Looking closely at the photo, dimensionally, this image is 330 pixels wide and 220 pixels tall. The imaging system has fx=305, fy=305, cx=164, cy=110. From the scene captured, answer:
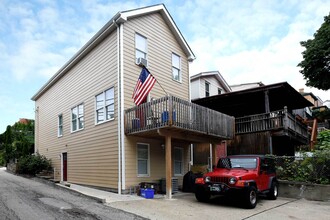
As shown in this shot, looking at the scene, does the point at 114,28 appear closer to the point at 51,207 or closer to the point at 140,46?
the point at 140,46

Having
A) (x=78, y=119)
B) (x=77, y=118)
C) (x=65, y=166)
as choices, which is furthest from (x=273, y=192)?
(x=65, y=166)

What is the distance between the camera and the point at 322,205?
37.2ft

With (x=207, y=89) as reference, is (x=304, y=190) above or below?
below

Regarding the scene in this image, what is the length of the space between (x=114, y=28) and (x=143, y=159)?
6.22 meters

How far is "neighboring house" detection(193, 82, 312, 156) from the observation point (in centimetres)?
1689

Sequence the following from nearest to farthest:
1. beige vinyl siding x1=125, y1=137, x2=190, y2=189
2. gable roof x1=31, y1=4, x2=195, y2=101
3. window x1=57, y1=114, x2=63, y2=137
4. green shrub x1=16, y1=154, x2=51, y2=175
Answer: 1. beige vinyl siding x1=125, y1=137, x2=190, y2=189
2. gable roof x1=31, y1=4, x2=195, y2=101
3. window x1=57, y1=114, x2=63, y2=137
4. green shrub x1=16, y1=154, x2=51, y2=175

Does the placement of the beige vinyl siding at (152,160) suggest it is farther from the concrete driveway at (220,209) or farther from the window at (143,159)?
the concrete driveway at (220,209)

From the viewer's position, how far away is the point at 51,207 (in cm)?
958

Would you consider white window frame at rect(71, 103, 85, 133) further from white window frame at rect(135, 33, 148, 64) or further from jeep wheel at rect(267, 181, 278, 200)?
jeep wheel at rect(267, 181, 278, 200)

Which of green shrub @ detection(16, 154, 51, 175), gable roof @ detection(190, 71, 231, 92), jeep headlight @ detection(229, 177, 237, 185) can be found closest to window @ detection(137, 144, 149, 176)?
jeep headlight @ detection(229, 177, 237, 185)

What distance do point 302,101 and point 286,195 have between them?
9.13m

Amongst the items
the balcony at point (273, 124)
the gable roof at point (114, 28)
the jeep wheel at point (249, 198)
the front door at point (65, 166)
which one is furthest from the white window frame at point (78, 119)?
the jeep wheel at point (249, 198)

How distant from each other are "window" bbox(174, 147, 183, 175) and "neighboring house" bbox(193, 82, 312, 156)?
4134mm

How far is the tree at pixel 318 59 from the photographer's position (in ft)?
74.1
